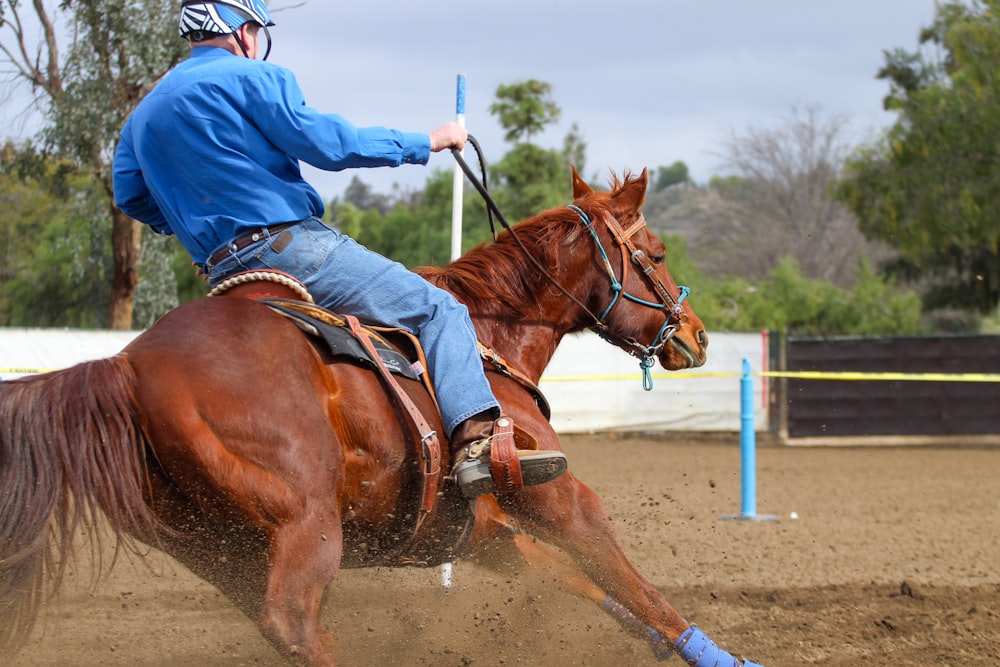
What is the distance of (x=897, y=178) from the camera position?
21484 mm

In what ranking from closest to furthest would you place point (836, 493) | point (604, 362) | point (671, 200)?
1. point (836, 493)
2. point (604, 362)
3. point (671, 200)

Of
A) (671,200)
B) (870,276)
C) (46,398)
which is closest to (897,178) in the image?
(870,276)

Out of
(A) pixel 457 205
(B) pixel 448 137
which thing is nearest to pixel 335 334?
(B) pixel 448 137

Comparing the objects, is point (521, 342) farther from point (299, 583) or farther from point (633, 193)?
point (299, 583)

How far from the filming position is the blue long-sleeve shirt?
3428 mm

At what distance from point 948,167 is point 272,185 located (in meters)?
20.1

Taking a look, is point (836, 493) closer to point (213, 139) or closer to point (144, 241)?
point (213, 139)

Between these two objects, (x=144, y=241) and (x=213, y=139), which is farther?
(x=144, y=241)

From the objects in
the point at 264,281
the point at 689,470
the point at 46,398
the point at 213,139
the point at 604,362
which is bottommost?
the point at 689,470

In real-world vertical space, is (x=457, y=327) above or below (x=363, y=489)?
above

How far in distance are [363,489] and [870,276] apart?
85.8 ft

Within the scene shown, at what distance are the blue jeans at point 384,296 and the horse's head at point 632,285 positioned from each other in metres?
0.93

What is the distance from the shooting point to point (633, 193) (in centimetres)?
466

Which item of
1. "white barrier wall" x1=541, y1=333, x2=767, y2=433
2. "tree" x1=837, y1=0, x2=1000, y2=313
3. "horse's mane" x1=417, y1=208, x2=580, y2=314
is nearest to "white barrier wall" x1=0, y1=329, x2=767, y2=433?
"white barrier wall" x1=541, y1=333, x2=767, y2=433
